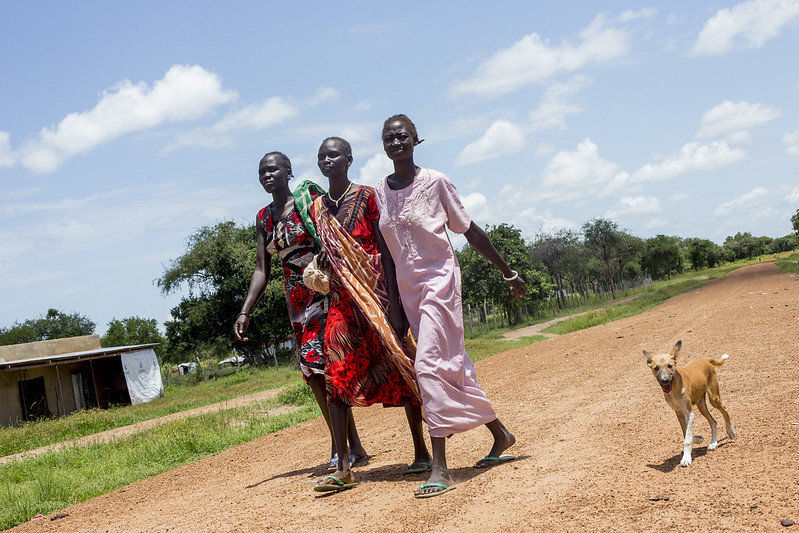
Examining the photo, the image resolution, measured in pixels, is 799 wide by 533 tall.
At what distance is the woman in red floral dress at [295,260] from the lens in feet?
16.7

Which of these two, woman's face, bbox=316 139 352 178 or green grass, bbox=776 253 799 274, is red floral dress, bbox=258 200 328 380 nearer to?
woman's face, bbox=316 139 352 178

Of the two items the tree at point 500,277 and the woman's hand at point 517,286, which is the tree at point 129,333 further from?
the woman's hand at point 517,286

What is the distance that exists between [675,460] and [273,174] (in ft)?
11.4

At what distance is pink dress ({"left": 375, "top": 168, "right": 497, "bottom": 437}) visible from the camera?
13.5 feet

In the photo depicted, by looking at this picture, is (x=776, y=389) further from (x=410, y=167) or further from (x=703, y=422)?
(x=410, y=167)

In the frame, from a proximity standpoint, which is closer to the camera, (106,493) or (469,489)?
(469,489)

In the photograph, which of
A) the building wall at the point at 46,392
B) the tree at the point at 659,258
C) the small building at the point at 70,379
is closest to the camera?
the building wall at the point at 46,392

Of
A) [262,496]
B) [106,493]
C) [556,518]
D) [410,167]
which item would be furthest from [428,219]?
[106,493]

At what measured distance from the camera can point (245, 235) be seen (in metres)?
40.1

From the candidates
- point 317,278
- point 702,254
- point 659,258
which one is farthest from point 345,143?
point 702,254

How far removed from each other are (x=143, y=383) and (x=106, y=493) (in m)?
24.4

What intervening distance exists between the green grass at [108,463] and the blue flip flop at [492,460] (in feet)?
14.4

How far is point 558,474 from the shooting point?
393 cm

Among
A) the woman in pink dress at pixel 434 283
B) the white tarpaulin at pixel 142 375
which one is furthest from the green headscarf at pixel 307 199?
the white tarpaulin at pixel 142 375
